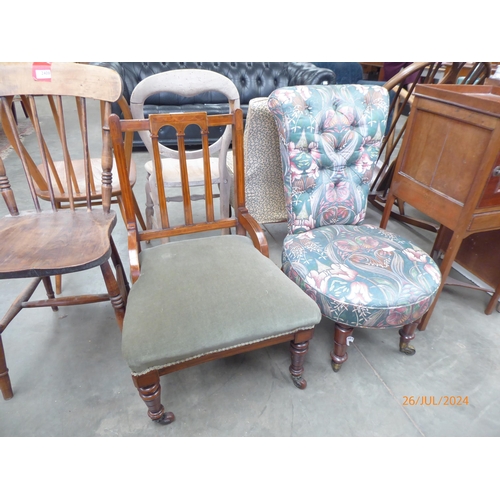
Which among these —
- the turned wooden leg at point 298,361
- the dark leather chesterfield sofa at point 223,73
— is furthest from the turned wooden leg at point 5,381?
the dark leather chesterfield sofa at point 223,73

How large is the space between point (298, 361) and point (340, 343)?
20cm

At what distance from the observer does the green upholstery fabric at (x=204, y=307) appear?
91 cm

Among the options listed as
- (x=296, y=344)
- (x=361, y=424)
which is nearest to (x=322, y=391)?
(x=361, y=424)

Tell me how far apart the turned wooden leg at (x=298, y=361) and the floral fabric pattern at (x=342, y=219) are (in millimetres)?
149

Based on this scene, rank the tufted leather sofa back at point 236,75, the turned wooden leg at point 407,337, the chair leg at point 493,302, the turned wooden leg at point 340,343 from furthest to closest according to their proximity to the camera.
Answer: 1. the tufted leather sofa back at point 236,75
2. the chair leg at point 493,302
3. the turned wooden leg at point 407,337
4. the turned wooden leg at point 340,343

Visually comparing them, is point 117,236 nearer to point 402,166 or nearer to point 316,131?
point 316,131

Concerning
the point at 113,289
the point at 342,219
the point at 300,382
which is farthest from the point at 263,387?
the point at 342,219

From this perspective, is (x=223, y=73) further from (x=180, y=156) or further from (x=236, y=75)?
(x=180, y=156)

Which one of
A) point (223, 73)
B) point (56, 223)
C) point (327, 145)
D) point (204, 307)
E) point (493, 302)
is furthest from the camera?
point (223, 73)

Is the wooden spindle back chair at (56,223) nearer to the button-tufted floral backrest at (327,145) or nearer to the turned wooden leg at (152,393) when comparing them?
the turned wooden leg at (152,393)

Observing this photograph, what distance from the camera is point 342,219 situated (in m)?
1.52

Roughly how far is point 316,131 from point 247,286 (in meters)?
0.72

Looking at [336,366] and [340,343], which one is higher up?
[340,343]
